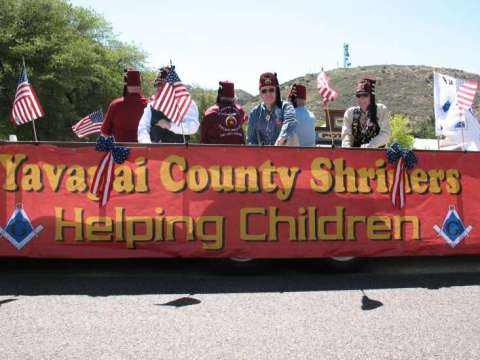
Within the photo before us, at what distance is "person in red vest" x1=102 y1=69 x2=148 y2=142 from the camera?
22.6ft

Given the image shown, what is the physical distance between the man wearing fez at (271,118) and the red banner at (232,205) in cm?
58

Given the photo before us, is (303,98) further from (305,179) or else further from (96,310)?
(96,310)

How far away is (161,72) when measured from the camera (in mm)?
6676

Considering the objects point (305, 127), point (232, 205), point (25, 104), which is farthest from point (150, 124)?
point (305, 127)

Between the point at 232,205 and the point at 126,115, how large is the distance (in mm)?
2085

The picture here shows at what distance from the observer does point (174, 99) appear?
19.1 ft

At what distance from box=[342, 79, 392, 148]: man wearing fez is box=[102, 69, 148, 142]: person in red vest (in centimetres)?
262

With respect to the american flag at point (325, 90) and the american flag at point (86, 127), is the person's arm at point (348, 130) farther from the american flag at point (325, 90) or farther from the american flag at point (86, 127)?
the american flag at point (86, 127)

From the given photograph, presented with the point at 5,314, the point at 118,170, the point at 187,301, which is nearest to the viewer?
the point at 5,314

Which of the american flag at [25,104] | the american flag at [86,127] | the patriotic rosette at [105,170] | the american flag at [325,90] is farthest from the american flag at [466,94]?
the american flag at [86,127]

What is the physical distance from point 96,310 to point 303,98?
17.2 feet

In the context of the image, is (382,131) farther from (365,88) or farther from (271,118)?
(271,118)

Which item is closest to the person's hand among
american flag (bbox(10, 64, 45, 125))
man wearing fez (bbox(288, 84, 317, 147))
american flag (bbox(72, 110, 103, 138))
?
american flag (bbox(10, 64, 45, 125))

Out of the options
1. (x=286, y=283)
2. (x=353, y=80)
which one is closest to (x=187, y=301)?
(x=286, y=283)
